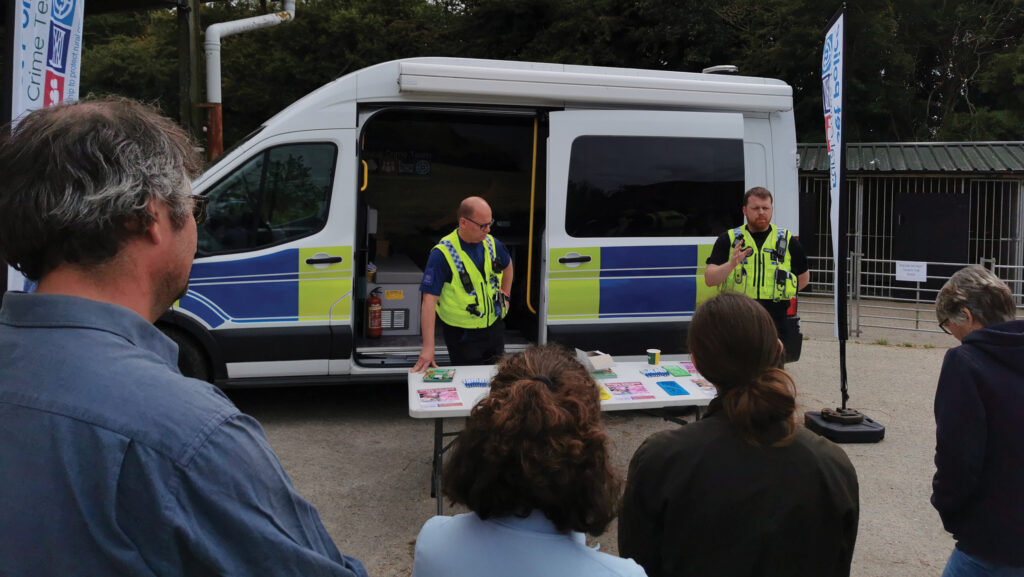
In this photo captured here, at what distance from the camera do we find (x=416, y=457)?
5.04 m

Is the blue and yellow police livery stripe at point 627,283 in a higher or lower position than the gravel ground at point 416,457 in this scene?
higher

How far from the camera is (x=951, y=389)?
2322 millimetres

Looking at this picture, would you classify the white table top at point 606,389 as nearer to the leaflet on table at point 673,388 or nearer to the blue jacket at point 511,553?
the leaflet on table at point 673,388

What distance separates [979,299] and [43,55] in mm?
3136

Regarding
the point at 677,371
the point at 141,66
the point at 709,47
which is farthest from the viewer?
the point at 141,66

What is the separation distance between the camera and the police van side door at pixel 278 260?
5.37 metres

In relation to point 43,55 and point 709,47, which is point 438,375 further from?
point 709,47

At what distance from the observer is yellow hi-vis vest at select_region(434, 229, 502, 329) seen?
4734 mm

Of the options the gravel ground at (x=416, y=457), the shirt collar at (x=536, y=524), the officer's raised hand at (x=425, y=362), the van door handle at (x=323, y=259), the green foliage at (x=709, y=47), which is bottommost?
the gravel ground at (x=416, y=457)

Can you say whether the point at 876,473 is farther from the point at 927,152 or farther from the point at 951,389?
the point at 927,152

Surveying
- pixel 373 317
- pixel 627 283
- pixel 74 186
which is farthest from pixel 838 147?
pixel 74 186

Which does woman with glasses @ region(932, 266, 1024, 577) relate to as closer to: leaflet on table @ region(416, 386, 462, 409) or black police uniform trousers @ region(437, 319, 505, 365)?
leaflet on table @ region(416, 386, 462, 409)

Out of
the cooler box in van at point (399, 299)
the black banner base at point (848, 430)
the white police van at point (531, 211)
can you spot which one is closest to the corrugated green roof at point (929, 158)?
the white police van at point (531, 211)

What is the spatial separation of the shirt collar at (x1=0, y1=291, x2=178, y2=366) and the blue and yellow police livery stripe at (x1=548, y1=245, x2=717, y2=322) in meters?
4.73
